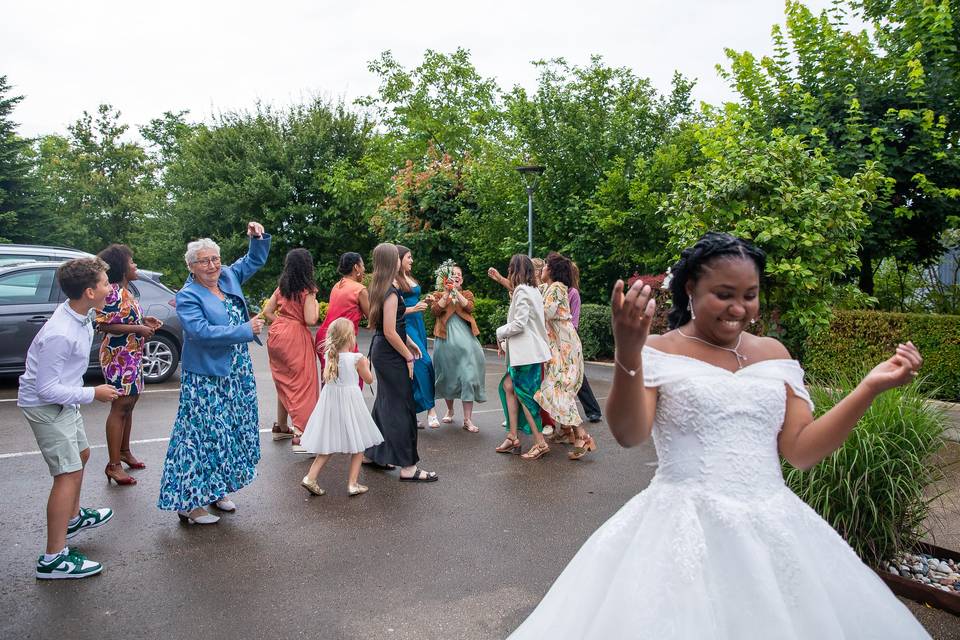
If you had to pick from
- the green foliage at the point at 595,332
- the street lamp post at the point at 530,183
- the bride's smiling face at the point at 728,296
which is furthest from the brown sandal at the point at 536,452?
the street lamp post at the point at 530,183

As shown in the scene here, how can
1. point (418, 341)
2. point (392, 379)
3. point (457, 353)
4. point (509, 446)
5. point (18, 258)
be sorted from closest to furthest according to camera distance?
point (392, 379)
point (509, 446)
point (418, 341)
point (457, 353)
point (18, 258)

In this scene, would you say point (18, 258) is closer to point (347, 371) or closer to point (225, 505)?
point (347, 371)

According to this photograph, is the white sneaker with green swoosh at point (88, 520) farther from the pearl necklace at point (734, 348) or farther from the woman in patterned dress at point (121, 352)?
the pearl necklace at point (734, 348)

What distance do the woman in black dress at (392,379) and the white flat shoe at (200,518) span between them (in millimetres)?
1627

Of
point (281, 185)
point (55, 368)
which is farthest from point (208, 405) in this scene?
point (281, 185)

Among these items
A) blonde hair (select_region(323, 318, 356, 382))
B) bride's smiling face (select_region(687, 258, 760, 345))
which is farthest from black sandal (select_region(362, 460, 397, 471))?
bride's smiling face (select_region(687, 258, 760, 345))

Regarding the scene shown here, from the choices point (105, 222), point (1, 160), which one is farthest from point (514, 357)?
point (105, 222)

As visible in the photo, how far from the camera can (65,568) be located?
4.16 meters

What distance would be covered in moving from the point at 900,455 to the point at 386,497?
3.65m

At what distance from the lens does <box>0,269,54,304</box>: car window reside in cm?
1021

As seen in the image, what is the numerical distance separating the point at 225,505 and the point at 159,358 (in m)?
7.01

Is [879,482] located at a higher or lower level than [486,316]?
higher

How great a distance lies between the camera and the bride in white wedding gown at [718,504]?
82.3 inches

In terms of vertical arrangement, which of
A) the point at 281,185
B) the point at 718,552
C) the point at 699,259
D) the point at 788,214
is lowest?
the point at 718,552
